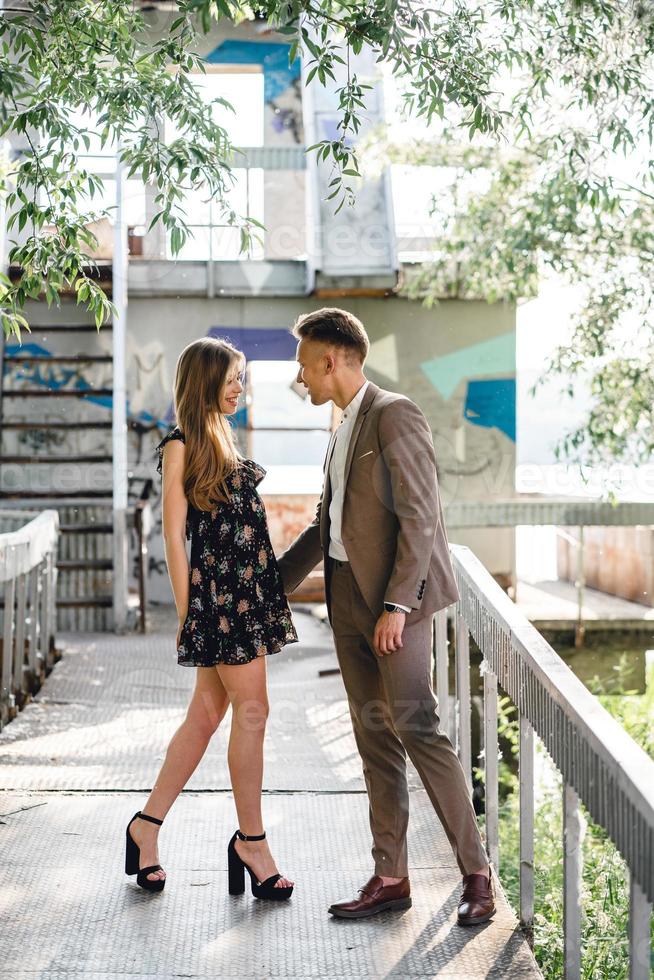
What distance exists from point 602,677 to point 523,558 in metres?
4.08

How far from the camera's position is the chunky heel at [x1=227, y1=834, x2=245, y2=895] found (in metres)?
3.17

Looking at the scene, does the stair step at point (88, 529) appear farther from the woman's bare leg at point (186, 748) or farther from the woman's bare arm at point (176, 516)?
the woman's bare arm at point (176, 516)

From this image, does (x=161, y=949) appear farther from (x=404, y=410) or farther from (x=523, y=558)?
(x=523, y=558)

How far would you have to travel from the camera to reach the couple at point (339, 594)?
2.89 m

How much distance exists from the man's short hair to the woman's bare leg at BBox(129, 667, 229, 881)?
102 centimetres

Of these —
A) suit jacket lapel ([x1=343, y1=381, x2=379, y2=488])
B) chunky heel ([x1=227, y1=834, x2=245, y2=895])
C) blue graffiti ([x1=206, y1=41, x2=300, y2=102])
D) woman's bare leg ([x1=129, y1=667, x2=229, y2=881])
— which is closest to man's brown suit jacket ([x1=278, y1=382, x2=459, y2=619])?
suit jacket lapel ([x1=343, y1=381, x2=379, y2=488])

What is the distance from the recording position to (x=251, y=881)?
3.21 meters

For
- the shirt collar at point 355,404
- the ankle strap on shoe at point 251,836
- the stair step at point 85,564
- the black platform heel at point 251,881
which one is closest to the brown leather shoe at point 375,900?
the black platform heel at point 251,881

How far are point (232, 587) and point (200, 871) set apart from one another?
976mm

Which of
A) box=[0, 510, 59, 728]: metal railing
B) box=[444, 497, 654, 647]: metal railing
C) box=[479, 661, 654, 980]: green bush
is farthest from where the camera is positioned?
box=[444, 497, 654, 647]: metal railing

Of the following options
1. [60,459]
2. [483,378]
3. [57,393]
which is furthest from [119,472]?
[483,378]

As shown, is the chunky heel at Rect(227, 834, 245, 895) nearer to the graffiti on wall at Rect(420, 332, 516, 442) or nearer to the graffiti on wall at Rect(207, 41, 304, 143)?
the graffiti on wall at Rect(420, 332, 516, 442)

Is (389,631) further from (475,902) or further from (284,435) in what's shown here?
(284,435)

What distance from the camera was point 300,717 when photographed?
594cm
